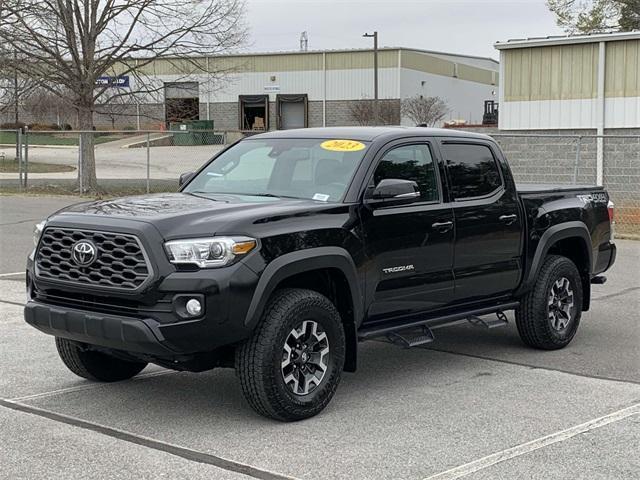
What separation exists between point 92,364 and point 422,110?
57.3 m

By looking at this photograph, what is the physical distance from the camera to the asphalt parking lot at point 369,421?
187 inches

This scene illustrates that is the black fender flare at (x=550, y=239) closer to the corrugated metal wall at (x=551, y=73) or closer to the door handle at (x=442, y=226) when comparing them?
the door handle at (x=442, y=226)

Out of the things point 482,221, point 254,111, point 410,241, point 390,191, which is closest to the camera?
point 390,191

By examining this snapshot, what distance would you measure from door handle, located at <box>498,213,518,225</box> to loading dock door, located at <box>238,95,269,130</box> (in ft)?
197

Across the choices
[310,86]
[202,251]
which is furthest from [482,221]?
[310,86]

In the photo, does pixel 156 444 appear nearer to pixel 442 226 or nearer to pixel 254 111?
pixel 442 226

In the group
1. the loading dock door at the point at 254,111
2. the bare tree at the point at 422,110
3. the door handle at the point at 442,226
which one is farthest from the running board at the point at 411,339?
the loading dock door at the point at 254,111

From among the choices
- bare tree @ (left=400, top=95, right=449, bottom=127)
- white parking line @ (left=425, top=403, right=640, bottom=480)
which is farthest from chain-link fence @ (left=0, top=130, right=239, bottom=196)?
white parking line @ (left=425, top=403, right=640, bottom=480)

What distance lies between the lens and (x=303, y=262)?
18.2ft

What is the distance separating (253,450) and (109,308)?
4.05 feet

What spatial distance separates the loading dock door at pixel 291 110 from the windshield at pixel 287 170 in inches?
2322

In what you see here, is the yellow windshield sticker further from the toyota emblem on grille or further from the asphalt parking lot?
the toyota emblem on grille

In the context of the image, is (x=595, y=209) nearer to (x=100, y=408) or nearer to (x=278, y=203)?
(x=278, y=203)

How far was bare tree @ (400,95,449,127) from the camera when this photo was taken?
61800 mm
